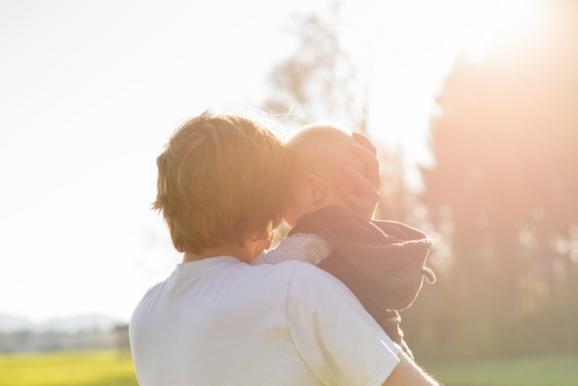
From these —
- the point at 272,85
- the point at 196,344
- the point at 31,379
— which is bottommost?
the point at 31,379

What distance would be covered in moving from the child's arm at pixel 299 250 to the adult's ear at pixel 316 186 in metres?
0.12

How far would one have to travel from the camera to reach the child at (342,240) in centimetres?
226

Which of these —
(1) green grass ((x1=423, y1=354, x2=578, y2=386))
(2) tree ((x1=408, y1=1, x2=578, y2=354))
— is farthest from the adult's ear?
(2) tree ((x1=408, y1=1, x2=578, y2=354))

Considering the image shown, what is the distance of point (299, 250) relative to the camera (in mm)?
2268

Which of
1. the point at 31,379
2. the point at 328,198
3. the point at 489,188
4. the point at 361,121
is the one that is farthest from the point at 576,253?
the point at 328,198

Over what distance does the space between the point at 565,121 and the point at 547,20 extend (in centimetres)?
457

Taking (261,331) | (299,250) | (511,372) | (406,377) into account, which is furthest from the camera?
(511,372)

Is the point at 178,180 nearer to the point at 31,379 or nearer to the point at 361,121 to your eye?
the point at 361,121

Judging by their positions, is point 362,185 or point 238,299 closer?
point 238,299

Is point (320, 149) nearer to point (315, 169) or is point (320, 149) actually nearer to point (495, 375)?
point (315, 169)

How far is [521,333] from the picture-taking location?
33312 millimetres

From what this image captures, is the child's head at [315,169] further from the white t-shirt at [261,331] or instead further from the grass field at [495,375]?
the grass field at [495,375]

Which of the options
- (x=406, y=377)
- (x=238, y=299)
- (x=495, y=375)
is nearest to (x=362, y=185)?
(x=238, y=299)

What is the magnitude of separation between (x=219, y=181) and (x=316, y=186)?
1.05ft
